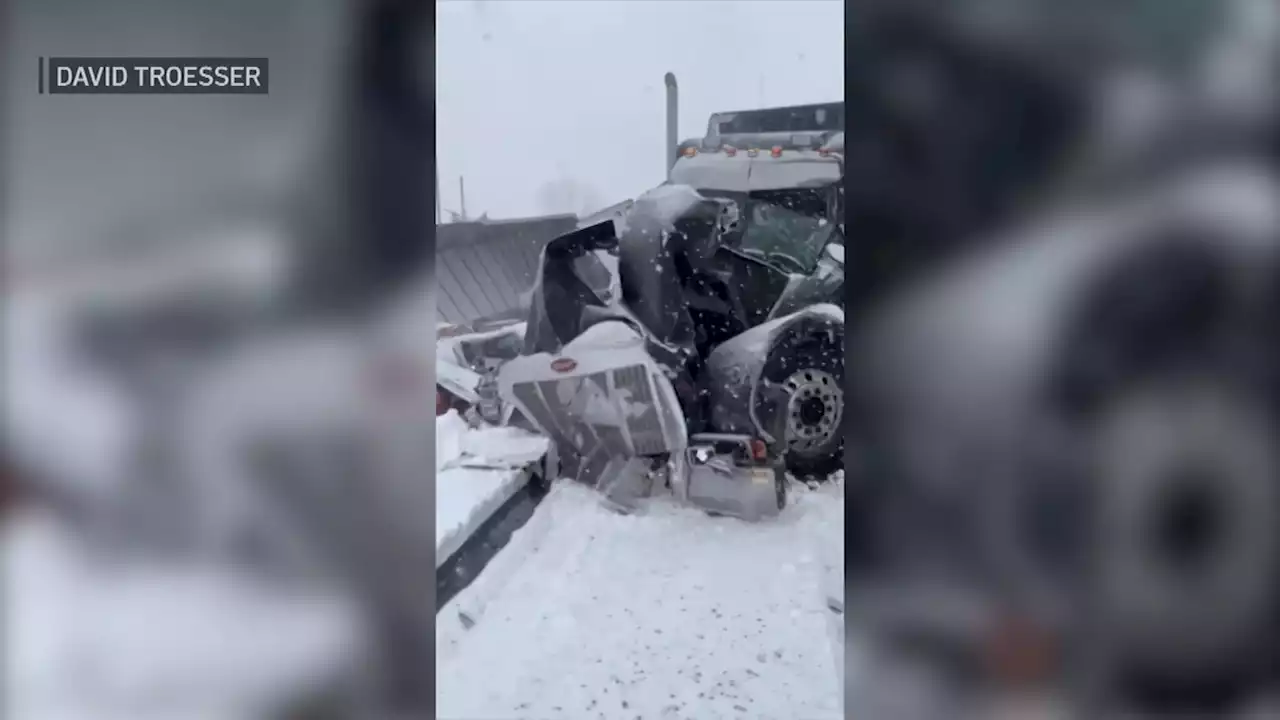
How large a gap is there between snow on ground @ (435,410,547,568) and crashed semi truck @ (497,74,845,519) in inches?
3.4

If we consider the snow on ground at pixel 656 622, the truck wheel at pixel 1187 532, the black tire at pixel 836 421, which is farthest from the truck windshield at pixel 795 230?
the truck wheel at pixel 1187 532

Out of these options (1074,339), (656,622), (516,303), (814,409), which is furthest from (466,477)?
(1074,339)

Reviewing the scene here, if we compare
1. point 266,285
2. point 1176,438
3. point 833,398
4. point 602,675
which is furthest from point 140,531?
point 1176,438

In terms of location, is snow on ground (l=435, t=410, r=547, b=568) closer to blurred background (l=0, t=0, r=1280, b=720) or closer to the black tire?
blurred background (l=0, t=0, r=1280, b=720)

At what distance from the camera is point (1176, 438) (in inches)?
58.8

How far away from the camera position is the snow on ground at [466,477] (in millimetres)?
1570

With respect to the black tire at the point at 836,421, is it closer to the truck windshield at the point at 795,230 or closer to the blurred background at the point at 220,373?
the truck windshield at the point at 795,230

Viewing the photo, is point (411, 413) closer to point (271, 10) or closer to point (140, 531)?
point (140, 531)

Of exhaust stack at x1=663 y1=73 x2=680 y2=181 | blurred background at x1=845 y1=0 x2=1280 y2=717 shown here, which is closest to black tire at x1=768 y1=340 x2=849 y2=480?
blurred background at x1=845 y1=0 x2=1280 y2=717

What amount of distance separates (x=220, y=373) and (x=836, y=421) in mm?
1233

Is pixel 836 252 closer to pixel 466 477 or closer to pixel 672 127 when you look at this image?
pixel 672 127

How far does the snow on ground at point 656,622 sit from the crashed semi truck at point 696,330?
0.09 meters

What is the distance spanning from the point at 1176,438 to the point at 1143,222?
1.37ft

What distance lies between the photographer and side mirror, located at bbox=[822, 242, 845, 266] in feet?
5.07
